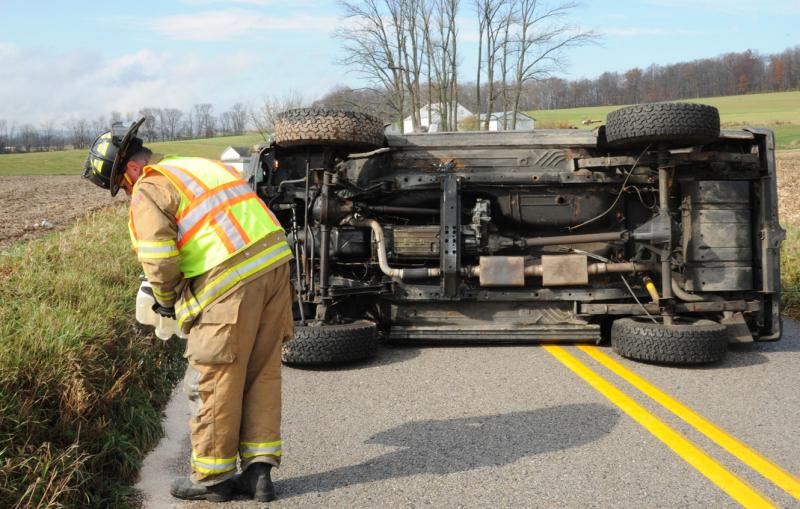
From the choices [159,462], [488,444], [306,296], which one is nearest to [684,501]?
[488,444]

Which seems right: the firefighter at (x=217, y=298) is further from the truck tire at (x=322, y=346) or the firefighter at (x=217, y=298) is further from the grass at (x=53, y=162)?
the grass at (x=53, y=162)

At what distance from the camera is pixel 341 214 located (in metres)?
6.34

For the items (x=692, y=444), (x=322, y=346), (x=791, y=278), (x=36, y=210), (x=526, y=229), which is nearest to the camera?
(x=692, y=444)

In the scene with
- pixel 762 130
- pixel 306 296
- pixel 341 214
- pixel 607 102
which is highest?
pixel 607 102

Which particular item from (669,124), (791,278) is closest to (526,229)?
(669,124)

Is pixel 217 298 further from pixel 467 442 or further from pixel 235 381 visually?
pixel 467 442

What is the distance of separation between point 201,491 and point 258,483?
0.85 ft

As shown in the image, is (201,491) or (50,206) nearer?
(201,491)

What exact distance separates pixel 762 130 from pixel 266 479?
507 cm

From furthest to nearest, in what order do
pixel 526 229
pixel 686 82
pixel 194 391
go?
pixel 686 82 < pixel 526 229 < pixel 194 391

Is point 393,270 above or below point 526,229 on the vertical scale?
below

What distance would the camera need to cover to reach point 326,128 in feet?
19.8

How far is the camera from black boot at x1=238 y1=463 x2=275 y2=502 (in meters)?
3.35

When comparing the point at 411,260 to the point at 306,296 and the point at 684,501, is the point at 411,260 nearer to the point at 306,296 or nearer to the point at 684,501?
the point at 306,296
